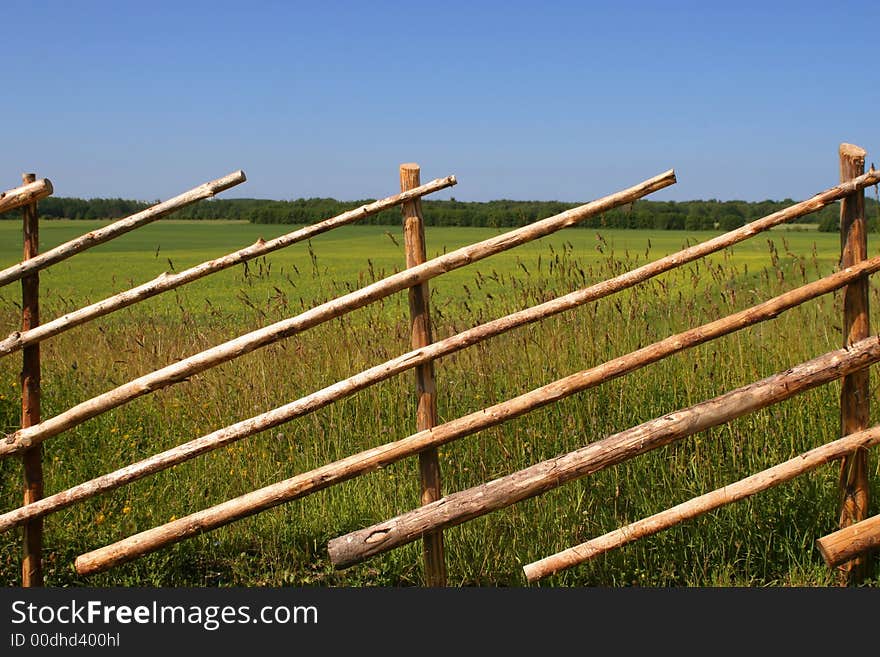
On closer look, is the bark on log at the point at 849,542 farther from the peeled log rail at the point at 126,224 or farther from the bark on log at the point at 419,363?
the peeled log rail at the point at 126,224

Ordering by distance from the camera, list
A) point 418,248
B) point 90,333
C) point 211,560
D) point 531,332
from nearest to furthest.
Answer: point 418,248 → point 211,560 → point 531,332 → point 90,333

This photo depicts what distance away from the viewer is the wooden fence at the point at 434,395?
2.97 meters

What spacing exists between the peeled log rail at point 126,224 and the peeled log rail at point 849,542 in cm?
238

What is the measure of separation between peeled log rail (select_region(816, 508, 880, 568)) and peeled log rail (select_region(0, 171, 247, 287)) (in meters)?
2.38

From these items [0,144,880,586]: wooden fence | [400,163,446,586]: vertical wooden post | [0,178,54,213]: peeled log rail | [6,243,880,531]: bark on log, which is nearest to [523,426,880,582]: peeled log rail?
[0,144,880,586]: wooden fence

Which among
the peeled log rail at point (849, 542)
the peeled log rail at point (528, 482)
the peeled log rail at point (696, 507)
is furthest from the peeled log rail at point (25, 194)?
the peeled log rail at point (849, 542)

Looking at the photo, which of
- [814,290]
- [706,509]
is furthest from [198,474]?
[814,290]

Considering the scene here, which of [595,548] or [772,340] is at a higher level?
[772,340]

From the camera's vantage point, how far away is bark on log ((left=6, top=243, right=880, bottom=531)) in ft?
9.78

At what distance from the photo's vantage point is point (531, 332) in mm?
4434

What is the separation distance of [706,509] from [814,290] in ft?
2.81

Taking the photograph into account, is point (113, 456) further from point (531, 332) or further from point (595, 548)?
point (595, 548)

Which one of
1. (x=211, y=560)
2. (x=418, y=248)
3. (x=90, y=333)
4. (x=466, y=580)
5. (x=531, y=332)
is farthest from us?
(x=90, y=333)

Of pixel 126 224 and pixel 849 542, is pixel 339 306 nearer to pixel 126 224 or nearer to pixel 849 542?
pixel 126 224
